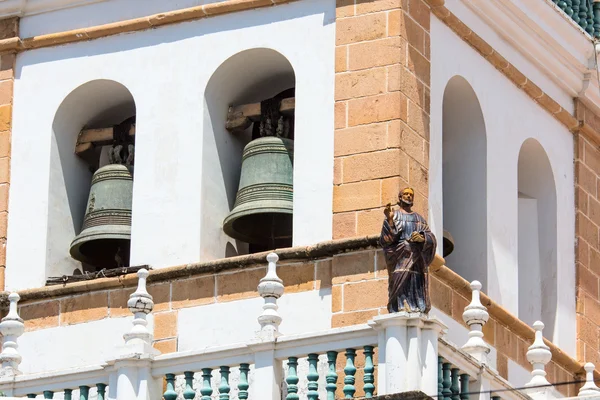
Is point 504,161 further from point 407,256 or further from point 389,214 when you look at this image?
point 407,256

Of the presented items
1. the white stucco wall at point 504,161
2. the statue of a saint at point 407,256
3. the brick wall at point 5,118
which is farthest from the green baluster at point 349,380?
the brick wall at point 5,118

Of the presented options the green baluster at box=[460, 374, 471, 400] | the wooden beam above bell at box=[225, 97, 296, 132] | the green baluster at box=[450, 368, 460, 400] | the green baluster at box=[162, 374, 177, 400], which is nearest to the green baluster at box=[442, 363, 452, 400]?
the green baluster at box=[450, 368, 460, 400]

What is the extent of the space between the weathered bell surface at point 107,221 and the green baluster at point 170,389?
3.51 meters

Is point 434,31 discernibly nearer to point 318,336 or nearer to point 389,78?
point 389,78

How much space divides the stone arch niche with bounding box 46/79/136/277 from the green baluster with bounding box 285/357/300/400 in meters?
4.57

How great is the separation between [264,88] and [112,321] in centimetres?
257

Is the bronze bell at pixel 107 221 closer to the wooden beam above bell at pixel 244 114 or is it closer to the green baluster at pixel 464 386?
the wooden beam above bell at pixel 244 114

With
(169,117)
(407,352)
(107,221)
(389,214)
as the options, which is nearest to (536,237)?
(169,117)

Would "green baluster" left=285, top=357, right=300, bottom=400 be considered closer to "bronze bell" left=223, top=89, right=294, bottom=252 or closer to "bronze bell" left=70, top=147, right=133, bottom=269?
"bronze bell" left=223, top=89, right=294, bottom=252

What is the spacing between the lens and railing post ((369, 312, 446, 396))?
2342 cm

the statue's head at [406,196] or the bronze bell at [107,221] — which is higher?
the bronze bell at [107,221]

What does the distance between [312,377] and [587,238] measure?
6.48 meters

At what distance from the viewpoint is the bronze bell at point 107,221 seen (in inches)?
1102

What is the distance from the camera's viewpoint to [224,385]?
24172 mm
